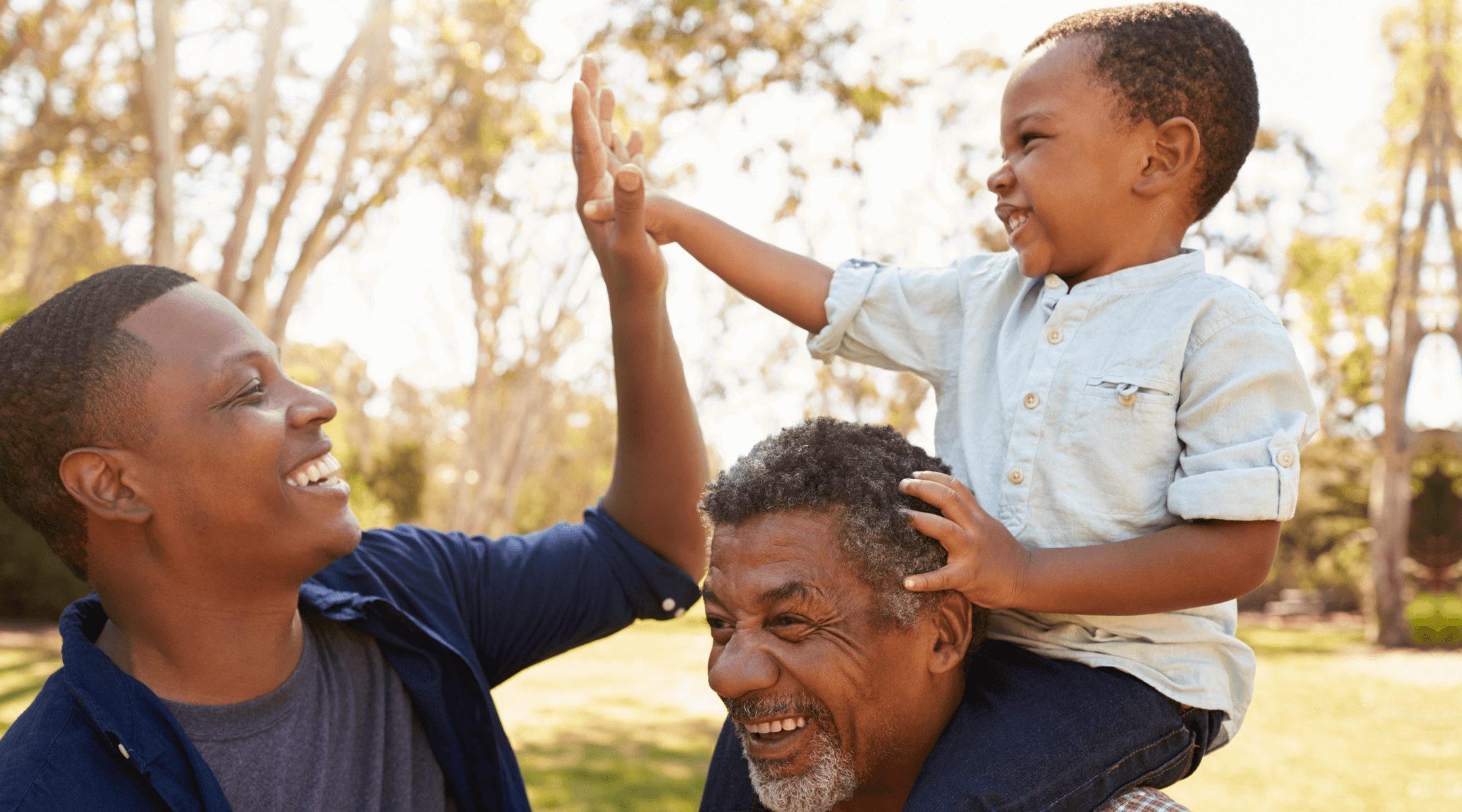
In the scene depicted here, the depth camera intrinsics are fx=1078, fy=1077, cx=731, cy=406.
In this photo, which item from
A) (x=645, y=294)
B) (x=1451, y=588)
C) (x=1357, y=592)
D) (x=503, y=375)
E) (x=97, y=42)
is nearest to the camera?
(x=645, y=294)

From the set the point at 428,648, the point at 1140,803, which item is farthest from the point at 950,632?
the point at 428,648

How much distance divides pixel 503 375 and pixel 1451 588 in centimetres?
2042

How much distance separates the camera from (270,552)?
2355 millimetres

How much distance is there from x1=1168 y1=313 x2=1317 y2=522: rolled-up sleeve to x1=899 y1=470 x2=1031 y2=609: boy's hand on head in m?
0.35

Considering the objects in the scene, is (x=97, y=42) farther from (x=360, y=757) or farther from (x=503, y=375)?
(x=360, y=757)

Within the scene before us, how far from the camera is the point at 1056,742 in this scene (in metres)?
2.14

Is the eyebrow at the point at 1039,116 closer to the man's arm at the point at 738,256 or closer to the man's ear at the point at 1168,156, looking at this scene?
the man's ear at the point at 1168,156

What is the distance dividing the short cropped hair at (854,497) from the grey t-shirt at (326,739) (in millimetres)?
954

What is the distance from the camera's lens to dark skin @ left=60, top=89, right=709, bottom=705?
91.2 inches

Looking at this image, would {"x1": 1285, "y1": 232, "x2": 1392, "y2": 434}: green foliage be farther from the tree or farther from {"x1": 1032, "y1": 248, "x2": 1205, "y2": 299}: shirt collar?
{"x1": 1032, "y1": 248, "x2": 1205, "y2": 299}: shirt collar

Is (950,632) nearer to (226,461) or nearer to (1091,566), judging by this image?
(1091,566)

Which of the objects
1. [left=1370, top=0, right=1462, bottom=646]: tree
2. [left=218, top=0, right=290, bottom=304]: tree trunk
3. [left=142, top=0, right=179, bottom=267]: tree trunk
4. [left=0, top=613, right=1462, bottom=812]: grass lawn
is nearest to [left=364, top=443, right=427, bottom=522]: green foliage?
[left=0, top=613, right=1462, bottom=812]: grass lawn

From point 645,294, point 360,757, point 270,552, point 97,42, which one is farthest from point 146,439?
point 97,42

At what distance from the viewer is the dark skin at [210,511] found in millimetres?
2316
